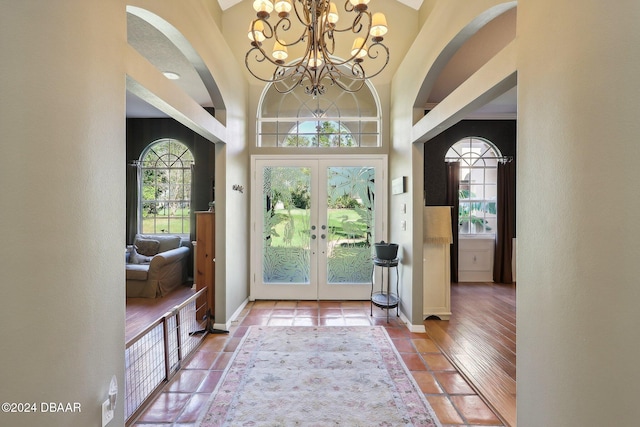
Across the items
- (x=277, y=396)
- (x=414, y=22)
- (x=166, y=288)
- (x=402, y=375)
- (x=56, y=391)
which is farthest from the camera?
(x=166, y=288)

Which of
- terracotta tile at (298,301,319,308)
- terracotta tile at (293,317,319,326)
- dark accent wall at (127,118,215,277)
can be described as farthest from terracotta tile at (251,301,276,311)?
dark accent wall at (127,118,215,277)

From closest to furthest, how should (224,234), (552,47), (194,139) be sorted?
(552,47) → (224,234) → (194,139)

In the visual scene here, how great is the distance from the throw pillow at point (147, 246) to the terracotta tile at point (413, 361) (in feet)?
15.0

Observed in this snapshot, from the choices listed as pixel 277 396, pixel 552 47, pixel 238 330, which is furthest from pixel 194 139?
pixel 552 47

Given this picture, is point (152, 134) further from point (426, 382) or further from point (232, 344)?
point (426, 382)

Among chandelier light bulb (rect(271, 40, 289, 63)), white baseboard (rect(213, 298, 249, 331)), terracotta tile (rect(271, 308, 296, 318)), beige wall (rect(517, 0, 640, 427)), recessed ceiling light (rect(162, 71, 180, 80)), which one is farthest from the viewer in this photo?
recessed ceiling light (rect(162, 71, 180, 80))

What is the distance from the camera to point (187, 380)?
97.7 inches

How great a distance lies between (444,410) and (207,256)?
2.74 meters

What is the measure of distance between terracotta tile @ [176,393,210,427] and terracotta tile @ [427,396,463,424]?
1.59m

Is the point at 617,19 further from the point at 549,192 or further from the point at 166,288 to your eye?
the point at 166,288

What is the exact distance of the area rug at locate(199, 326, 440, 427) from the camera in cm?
204

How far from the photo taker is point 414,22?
4.05 m

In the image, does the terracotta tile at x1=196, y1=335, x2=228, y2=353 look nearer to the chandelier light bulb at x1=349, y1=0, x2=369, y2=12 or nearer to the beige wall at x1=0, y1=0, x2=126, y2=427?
the beige wall at x1=0, y1=0, x2=126, y2=427

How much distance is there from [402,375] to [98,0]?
3.14 metres
